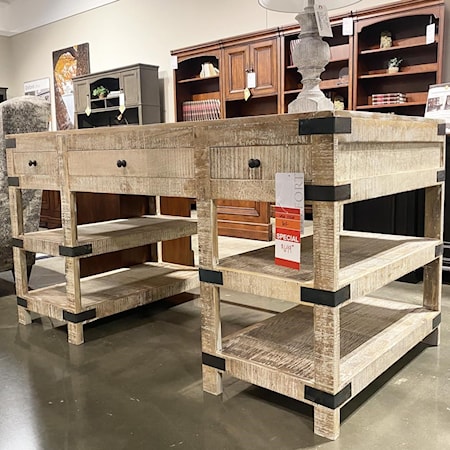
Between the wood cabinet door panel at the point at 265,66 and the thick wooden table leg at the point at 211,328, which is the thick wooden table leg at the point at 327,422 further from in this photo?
the wood cabinet door panel at the point at 265,66

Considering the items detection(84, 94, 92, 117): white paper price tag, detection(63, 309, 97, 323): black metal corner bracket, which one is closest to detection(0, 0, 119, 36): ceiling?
detection(84, 94, 92, 117): white paper price tag

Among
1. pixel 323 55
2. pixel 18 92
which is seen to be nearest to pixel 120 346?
pixel 323 55

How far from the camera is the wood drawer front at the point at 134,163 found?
1.60m

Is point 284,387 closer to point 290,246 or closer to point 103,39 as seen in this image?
point 290,246

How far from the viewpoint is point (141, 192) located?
5.84ft

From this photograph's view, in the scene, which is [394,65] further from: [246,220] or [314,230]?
[314,230]

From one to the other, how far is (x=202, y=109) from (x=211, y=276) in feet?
15.2

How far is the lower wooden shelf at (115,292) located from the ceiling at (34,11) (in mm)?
5564

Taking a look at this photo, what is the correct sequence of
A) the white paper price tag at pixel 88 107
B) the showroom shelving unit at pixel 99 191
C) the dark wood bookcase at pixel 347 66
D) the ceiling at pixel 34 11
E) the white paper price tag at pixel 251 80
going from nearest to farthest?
the showroom shelving unit at pixel 99 191 → the dark wood bookcase at pixel 347 66 → the white paper price tag at pixel 251 80 → the white paper price tag at pixel 88 107 → the ceiling at pixel 34 11

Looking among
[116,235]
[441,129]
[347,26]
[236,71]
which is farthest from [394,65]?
[116,235]

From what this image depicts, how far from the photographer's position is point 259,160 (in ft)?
4.50

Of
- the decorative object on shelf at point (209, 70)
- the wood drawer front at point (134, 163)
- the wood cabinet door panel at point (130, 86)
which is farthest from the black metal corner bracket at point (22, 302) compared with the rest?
the wood cabinet door panel at point (130, 86)

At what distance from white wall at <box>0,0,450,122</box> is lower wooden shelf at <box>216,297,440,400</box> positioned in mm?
3195

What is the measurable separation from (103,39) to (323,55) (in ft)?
20.3
